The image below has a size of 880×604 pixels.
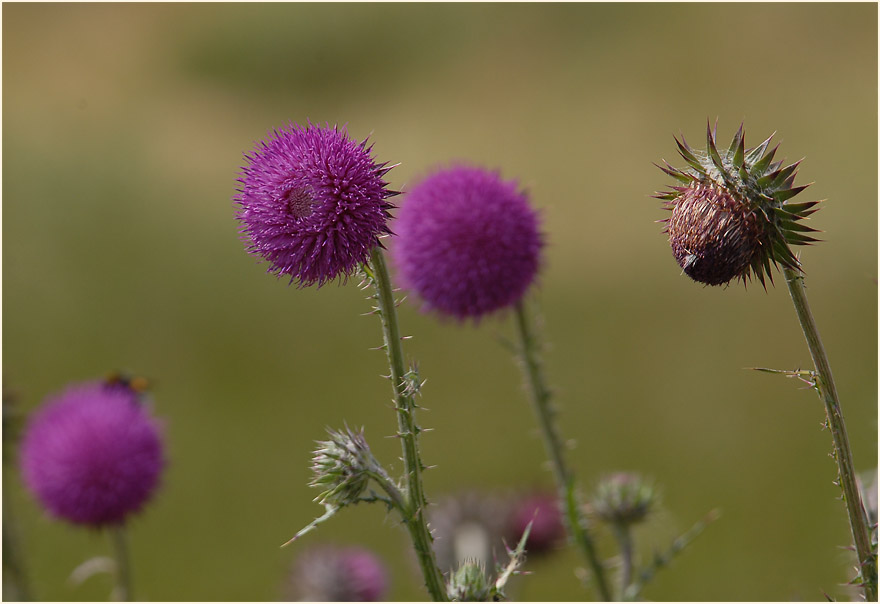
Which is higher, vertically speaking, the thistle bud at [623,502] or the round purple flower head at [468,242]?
the round purple flower head at [468,242]

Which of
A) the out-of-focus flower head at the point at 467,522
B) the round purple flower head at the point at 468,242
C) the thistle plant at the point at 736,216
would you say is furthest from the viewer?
the out-of-focus flower head at the point at 467,522

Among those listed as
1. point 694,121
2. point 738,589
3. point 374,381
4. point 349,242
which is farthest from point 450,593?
point 694,121

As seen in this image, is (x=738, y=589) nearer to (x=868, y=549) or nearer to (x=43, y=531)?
(x=868, y=549)

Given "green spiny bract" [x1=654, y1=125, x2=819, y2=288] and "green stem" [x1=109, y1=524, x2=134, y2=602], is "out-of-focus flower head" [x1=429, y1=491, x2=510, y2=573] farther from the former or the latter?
"green spiny bract" [x1=654, y1=125, x2=819, y2=288]

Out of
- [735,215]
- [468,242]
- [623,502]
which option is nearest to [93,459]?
[468,242]

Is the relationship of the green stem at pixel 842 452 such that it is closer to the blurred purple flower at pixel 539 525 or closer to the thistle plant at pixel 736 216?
the thistle plant at pixel 736 216

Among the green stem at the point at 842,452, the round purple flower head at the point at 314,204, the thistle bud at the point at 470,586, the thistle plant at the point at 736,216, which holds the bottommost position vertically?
the thistle bud at the point at 470,586

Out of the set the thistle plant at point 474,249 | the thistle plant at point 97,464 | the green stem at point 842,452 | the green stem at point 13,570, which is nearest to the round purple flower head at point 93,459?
the thistle plant at point 97,464
